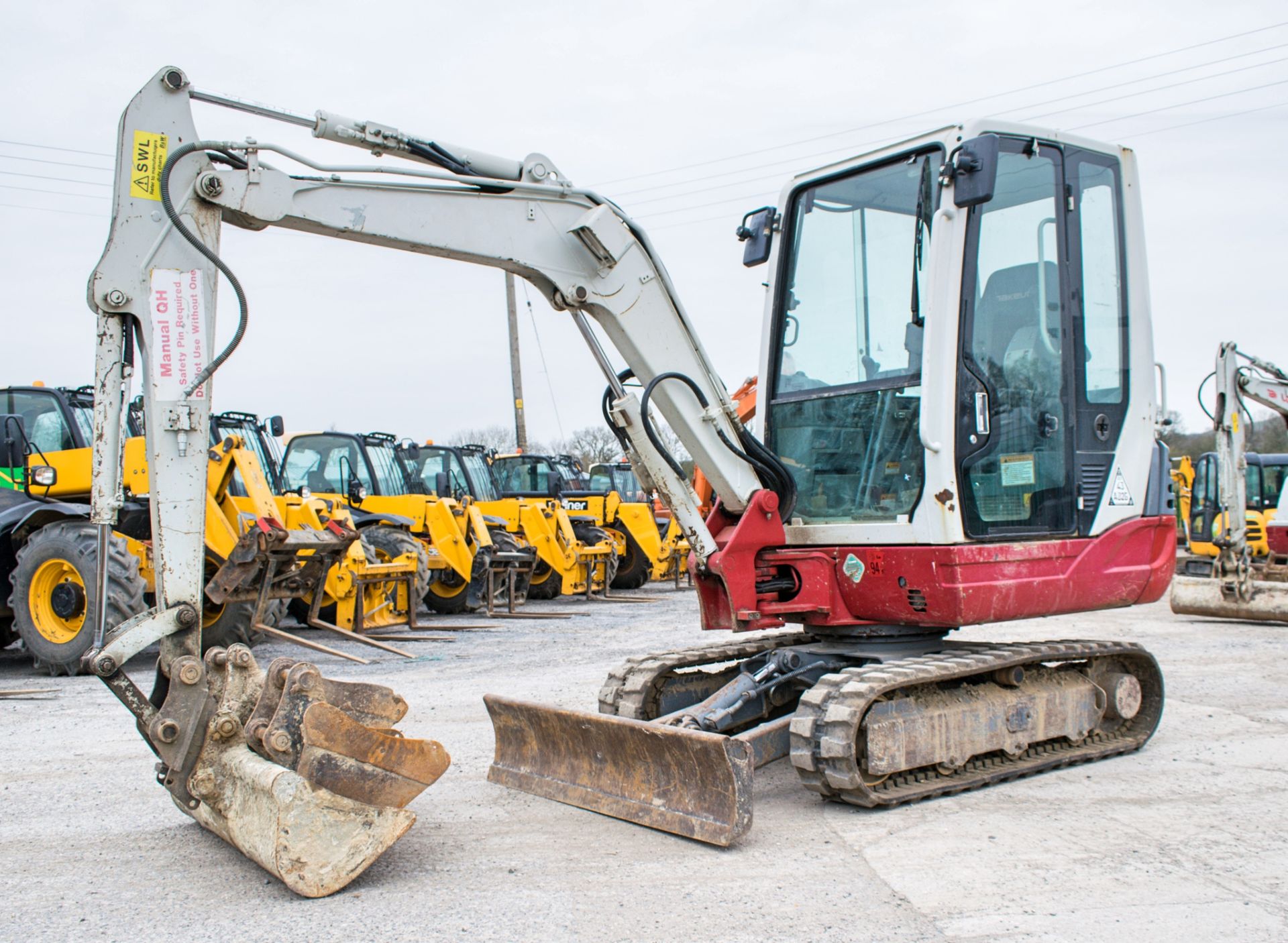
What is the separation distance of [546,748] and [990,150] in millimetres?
3312

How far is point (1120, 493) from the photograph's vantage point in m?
5.88

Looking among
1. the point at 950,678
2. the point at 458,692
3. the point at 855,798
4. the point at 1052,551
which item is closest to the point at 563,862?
the point at 855,798

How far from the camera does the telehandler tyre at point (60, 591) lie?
895 centimetres

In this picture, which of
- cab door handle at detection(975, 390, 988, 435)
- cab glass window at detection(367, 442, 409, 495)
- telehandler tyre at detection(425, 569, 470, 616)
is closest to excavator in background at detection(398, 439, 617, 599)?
cab glass window at detection(367, 442, 409, 495)

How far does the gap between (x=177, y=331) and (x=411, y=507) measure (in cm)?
977

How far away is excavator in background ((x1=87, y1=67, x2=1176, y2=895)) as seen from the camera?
422 cm

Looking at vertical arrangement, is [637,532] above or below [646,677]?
above

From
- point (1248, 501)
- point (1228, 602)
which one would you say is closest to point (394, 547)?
point (1228, 602)

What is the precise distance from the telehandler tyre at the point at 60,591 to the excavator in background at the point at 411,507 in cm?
429

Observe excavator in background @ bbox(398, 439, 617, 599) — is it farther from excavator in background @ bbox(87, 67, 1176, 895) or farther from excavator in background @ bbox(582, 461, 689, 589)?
excavator in background @ bbox(87, 67, 1176, 895)

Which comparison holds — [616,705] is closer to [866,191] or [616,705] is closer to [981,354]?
[981,354]

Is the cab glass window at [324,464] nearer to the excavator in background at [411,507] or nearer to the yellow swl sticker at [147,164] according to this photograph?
the excavator in background at [411,507]

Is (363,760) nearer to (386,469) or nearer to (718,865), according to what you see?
(718,865)

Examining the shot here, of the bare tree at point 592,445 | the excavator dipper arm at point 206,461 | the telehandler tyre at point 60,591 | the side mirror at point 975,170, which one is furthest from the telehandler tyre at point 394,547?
the bare tree at point 592,445
